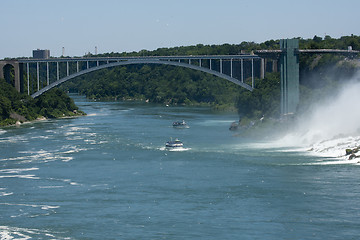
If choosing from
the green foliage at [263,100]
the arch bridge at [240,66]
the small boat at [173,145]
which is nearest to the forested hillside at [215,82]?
the green foliage at [263,100]

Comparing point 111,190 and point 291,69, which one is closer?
point 111,190

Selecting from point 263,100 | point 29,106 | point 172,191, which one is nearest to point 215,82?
point 29,106

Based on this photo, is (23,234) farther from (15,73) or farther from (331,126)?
(15,73)

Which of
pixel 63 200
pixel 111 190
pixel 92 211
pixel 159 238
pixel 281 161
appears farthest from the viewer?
pixel 281 161

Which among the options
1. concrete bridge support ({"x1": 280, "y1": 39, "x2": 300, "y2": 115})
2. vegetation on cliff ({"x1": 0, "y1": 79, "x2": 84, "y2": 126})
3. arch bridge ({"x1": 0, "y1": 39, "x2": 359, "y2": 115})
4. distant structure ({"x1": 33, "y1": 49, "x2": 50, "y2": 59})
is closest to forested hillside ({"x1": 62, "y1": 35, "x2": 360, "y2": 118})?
concrete bridge support ({"x1": 280, "y1": 39, "x2": 300, "y2": 115})

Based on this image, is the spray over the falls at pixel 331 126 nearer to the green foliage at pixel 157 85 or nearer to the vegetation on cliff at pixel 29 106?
the vegetation on cliff at pixel 29 106

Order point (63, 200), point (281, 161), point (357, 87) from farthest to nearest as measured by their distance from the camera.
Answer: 1. point (357, 87)
2. point (281, 161)
3. point (63, 200)

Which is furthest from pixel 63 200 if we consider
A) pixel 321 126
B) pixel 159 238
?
pixel 321 126

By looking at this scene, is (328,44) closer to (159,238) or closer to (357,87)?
(357,87)
